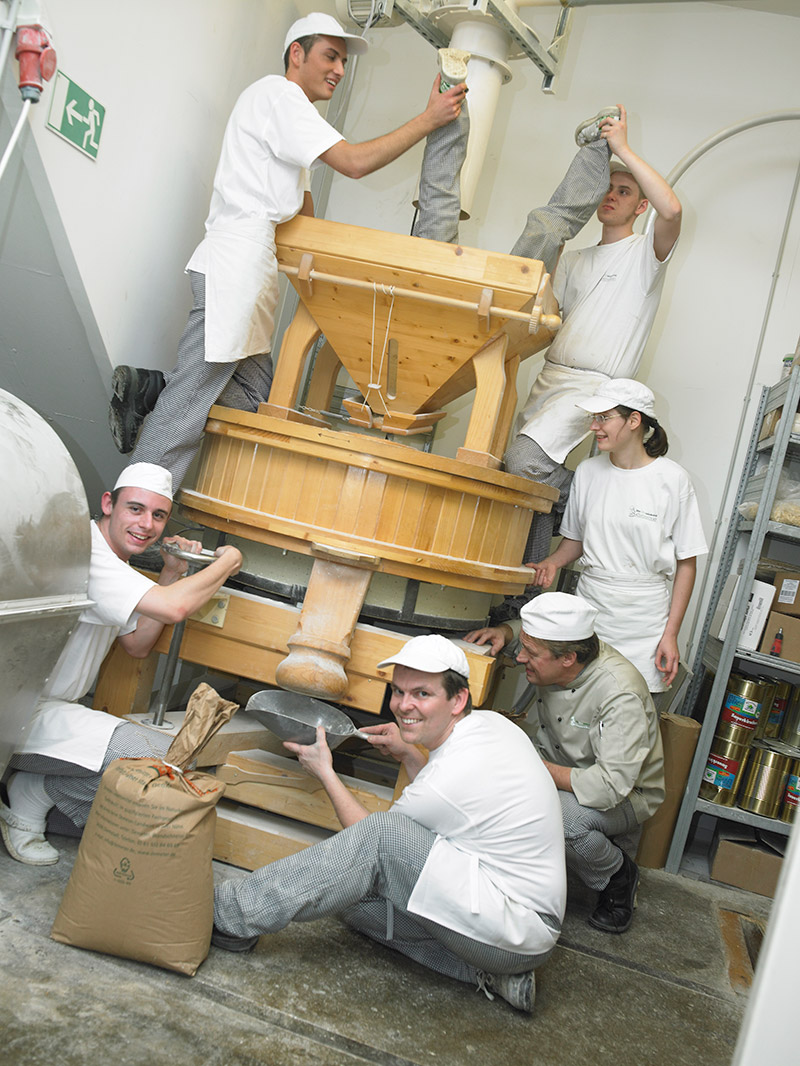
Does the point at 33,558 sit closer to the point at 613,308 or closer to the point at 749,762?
the point at 613,308

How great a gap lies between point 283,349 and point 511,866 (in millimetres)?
1769

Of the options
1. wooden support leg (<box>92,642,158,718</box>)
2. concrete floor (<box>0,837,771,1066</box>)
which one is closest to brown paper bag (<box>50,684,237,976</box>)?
concrete floor (<box>0,837,771,1066</box>)

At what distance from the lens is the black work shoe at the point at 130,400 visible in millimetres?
2799

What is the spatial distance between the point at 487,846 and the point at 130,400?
1.69 meters

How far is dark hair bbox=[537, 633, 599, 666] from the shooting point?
110 inches

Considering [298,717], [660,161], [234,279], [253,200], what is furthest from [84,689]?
[660,161]

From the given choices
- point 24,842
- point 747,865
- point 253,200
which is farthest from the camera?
point 747,865

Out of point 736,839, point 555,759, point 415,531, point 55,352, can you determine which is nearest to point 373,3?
point 55,352

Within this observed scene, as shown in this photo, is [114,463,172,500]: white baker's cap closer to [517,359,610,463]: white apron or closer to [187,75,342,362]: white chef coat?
[187,75,342,362]: white chef coat

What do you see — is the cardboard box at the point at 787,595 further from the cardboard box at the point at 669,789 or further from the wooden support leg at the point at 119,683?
the wooden support leg at the point at 119,683

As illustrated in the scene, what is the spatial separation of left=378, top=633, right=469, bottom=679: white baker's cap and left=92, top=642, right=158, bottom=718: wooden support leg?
2.95ft

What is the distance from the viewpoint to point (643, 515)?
11.1ft

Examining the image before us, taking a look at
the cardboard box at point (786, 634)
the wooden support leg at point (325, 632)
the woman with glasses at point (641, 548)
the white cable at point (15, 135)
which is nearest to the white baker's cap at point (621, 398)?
the woman with glasses at point (641, 548)

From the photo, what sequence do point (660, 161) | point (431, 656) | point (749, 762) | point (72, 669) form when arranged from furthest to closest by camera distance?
Answer: point (660, 161) < point (749, 762) < point (72, 669) < point (431, 656)
